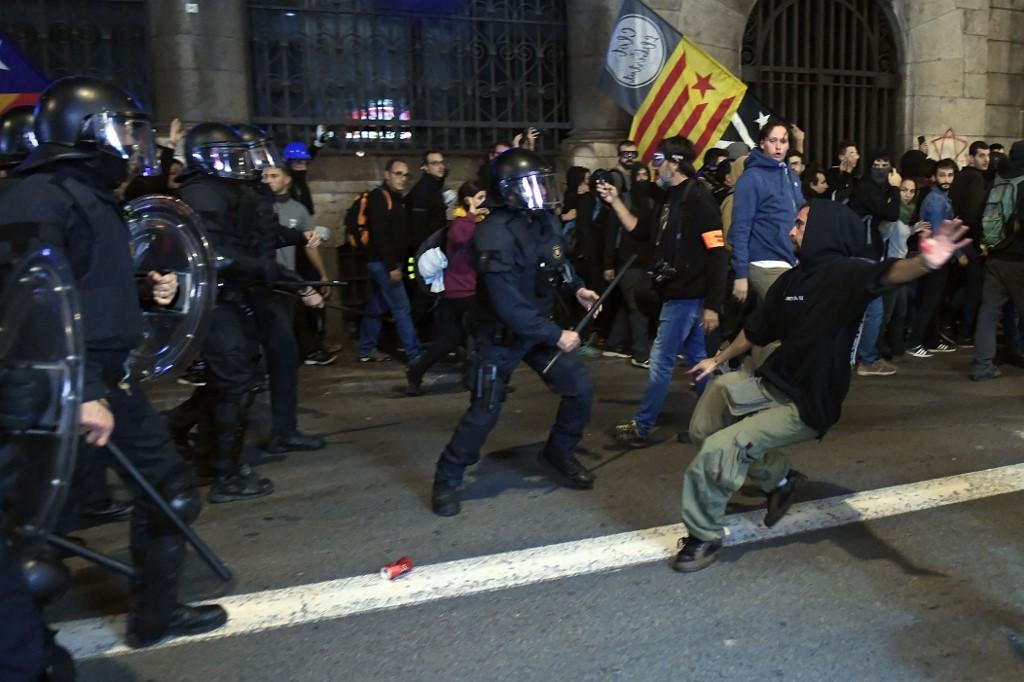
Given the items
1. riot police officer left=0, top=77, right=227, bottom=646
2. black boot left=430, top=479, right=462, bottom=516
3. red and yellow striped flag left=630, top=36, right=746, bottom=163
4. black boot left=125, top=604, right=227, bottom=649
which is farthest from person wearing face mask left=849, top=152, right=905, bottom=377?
riot police officer left=0, top=77, right=227, bottom=646

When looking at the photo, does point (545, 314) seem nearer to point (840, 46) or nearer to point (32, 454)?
point (32, 454)

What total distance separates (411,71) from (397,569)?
831cm

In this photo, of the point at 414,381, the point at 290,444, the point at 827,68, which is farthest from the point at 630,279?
the point at 827,68

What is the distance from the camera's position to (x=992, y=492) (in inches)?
199

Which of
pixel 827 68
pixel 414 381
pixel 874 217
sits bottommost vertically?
pixel 414 381

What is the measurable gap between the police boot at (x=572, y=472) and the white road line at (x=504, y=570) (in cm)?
73

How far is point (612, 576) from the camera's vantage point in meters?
4.10

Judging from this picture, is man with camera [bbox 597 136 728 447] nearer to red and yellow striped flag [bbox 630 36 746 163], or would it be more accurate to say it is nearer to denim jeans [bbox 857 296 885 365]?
denim jeans [bbox 857 296 885 365]

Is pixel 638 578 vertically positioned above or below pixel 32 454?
below

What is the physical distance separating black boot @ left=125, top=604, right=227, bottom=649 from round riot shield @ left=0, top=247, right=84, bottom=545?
4.00 ft

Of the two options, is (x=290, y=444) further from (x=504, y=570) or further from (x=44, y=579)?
(x=44, y=579)

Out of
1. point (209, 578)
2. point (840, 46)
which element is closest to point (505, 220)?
point (209, 578)

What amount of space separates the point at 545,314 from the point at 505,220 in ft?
1.76

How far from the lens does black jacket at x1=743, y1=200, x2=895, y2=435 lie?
401 cm
